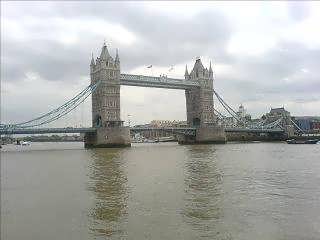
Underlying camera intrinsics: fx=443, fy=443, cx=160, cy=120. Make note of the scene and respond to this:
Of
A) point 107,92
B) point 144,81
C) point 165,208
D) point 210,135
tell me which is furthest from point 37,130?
point 165,208

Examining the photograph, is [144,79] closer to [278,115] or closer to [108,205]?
[278,115]

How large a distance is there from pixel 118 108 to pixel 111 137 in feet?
33.4

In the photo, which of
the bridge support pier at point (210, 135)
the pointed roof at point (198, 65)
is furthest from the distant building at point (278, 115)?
the bridge support pier at point (210, 135)

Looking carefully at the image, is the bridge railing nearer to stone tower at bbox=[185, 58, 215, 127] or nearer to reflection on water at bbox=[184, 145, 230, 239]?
stone tower at bbox=[185, 58, 215, 127]

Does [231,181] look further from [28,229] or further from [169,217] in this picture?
[28,229]

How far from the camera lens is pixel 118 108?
74.8 m

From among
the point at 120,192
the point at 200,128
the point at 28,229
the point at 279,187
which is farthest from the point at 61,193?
the point at 200,128

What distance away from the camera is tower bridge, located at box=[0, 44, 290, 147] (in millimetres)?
65750

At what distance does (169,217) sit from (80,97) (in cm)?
6181

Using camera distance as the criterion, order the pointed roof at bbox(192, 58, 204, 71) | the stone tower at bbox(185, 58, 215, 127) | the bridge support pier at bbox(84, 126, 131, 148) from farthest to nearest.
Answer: the pointed roof at bbox(192, 58, 204, 71)
the stone tower at bbox(185, 58, 215, 127)
the bridge support pier at bbox(84, 126, 131, 148)

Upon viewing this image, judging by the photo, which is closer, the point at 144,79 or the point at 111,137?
the point at 111,137

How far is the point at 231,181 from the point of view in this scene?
19281 mm

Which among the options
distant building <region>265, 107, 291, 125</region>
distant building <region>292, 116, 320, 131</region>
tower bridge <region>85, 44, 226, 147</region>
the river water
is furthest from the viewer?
distant building <region>292, 116, 320, 131</region>

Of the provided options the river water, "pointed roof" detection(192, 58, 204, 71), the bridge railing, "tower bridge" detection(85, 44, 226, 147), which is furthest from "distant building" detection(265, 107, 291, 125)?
the river water
